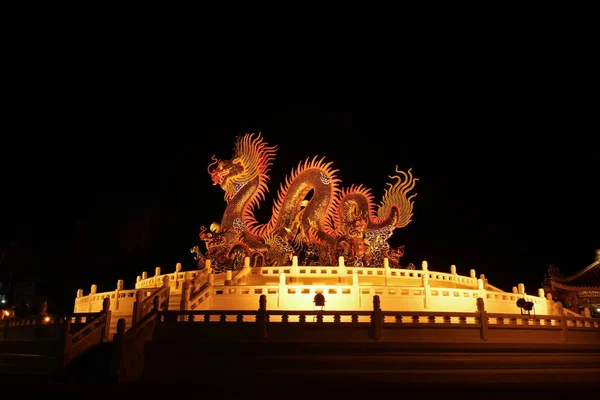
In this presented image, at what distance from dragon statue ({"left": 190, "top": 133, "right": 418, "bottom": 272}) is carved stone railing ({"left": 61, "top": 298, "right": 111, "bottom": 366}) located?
840cm

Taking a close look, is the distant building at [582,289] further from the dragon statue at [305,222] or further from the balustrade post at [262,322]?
the balustrade post at [262,322]

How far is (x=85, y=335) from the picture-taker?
12945 mm

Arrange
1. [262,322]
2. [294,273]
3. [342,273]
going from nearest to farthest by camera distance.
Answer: [262,322], [294,273], [342,273]

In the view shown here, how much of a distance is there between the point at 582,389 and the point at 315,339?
254 inches

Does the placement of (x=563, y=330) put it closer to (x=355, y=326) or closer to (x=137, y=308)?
(x=355, y=326)

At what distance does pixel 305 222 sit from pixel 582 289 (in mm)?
16446

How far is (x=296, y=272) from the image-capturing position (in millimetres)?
17953

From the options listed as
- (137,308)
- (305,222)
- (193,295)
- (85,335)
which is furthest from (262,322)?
(305,222)

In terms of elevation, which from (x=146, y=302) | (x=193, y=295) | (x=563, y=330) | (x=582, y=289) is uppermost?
(x=582, y=289)

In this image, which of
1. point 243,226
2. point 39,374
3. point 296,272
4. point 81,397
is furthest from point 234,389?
point 243,226

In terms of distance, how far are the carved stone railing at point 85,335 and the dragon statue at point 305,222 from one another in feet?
27.6

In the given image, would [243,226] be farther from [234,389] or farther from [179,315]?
[234,389]

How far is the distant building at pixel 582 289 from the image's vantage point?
2723cm

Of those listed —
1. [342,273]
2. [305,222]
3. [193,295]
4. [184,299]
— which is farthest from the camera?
[305,222]
